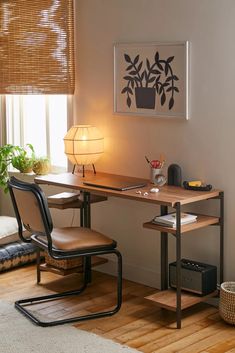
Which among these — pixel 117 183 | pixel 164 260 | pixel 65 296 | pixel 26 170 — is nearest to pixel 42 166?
pixel 26 170

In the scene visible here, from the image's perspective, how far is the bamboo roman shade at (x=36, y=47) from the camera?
4895 mm

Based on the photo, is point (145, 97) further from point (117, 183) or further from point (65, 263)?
point (65, 263)

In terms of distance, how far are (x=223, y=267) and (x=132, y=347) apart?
2.74 feet

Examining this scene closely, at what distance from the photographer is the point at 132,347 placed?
3574 millimetres

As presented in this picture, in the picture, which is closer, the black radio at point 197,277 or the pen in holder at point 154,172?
the black radio at point 197,277

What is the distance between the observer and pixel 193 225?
3.89 metres

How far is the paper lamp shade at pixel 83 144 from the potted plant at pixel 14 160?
30.8 inches

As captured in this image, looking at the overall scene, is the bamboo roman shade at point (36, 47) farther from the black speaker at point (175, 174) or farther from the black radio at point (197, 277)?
the black radio at point (197, 277)

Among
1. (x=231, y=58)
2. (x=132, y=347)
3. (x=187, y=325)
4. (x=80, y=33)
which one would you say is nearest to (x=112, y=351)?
(x=132, y=347)

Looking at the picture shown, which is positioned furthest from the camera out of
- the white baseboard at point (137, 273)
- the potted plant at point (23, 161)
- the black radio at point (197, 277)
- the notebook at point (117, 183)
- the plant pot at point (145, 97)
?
the potted plant at point (23, 161)

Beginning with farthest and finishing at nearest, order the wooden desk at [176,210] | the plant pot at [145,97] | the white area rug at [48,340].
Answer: the plant pot at [145,97] → the wooden desk at [176,210] → the white area rug at [48,340]

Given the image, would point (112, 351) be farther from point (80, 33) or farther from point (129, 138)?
point (80, 33)

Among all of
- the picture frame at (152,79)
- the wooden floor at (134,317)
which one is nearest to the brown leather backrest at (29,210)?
the wooden floor at (134,317)

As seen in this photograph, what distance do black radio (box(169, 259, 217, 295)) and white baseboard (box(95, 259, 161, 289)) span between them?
406 millimetres
